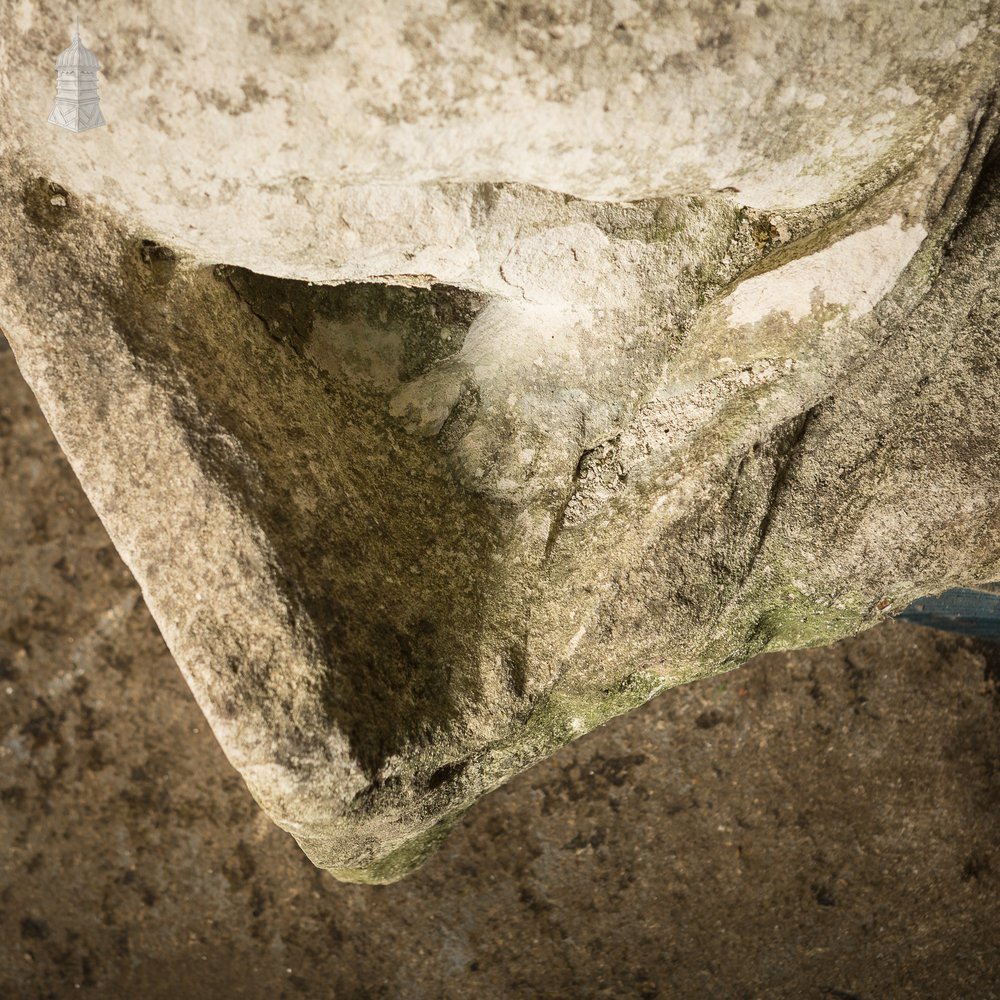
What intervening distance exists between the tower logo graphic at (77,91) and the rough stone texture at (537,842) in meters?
1.17

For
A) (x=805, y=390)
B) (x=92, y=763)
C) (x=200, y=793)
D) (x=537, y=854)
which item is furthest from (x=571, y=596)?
(x=92, y=763)

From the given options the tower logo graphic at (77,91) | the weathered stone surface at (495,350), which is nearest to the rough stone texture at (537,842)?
the weathered stone surface at (495,350)

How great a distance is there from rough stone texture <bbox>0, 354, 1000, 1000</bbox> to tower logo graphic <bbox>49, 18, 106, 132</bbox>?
1167mm

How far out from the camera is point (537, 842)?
163cm

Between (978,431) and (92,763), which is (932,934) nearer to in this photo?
(978,431)

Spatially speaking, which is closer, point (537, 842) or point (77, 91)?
point (77, 91)

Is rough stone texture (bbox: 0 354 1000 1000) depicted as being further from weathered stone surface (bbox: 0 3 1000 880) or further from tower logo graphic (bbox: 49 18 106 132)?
tower logo graphic (bbox: 49 18 106 132)

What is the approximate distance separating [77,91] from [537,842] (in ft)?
4.47

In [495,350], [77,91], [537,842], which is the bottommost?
[537,842]

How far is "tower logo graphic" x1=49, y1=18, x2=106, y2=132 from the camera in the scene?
2.20 ft

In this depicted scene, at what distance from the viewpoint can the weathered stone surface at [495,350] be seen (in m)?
0.67

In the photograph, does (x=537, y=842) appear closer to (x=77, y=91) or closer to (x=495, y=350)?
(x=495, y=350)

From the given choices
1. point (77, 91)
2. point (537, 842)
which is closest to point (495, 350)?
point (77, 91)

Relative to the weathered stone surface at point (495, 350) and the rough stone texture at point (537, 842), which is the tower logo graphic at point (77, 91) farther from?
the rough stone texture at point (537, 842)
